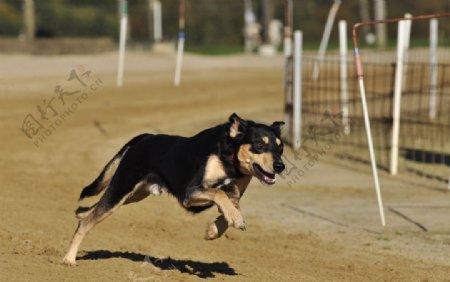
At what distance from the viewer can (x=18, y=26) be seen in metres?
43.4

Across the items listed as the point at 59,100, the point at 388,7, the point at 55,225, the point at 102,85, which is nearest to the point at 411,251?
the point at 55,225

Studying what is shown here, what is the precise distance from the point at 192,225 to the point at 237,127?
14.1 ft

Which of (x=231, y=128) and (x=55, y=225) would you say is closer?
(x=231, y=128)

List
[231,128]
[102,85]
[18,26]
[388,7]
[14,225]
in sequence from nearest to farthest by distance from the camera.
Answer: [231,128], [14,225], [102,85], [18,26], [388,7]

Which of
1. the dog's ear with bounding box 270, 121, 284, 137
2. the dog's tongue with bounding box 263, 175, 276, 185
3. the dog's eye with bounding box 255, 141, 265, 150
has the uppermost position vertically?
the dog's ear with bounding box 270, 121, 284, 137

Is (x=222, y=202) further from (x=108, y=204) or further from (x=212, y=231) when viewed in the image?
(x=108, y=204)

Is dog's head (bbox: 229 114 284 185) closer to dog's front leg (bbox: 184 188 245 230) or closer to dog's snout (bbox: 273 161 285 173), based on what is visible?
dog's snout (bbox: 273 161 285 173)

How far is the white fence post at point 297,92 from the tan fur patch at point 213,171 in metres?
11.2

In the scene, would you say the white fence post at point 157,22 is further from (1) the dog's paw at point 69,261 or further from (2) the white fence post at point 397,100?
(1) the dog's paw at point 69,261

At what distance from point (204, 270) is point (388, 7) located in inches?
2261

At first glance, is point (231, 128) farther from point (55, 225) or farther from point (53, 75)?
point (53, 75)

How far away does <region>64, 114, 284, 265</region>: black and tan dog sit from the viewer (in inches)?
333

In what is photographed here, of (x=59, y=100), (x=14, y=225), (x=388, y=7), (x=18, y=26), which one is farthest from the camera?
(x=388, y=7)

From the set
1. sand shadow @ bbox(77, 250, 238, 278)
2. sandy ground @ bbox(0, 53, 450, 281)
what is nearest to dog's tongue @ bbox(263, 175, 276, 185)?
sandy ground @ bbox(0, 53, 450, 281)
